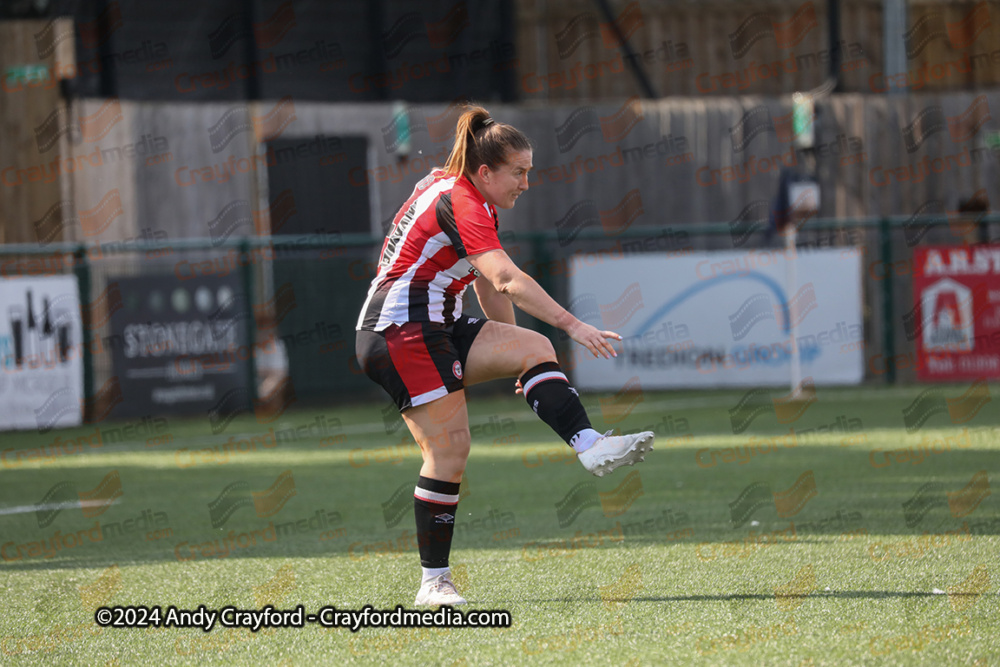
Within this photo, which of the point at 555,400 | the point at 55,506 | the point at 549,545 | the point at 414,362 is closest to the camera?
the point at 555,400

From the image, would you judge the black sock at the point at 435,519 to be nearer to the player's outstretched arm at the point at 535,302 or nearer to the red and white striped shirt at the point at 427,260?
the red and white striped shirt at the point at 427,260

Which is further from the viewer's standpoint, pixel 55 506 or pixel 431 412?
pixel 55 506

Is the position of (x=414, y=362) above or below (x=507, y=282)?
below

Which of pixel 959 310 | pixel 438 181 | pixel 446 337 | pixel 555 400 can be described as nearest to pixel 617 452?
pixel 555 400

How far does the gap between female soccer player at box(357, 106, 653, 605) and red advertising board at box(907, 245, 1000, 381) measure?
1161 cm

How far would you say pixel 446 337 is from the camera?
4.82 metres

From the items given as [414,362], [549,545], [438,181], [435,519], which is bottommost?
[549,545]

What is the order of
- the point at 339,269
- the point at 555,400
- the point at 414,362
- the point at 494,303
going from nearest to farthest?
the point at 555,400 < the point at 414,362 < the point at 494,303 < the point at 339,269

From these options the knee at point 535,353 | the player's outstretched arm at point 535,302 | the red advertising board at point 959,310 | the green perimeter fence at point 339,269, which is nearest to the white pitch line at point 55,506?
the knee at point 535,353

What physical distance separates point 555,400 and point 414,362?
55cm

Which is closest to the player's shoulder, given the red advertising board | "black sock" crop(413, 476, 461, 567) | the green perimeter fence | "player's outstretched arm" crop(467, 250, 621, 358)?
"player's outstretched arm" crop(467, 250, 621, 358)

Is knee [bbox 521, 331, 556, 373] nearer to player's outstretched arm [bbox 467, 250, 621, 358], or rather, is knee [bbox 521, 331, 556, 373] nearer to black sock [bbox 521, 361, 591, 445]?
black sock [bbox 521, 361, 591, 445]

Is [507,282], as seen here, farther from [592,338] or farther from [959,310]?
[959,310]

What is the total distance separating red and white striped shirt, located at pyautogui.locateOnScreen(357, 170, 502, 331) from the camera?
15.3 feet
